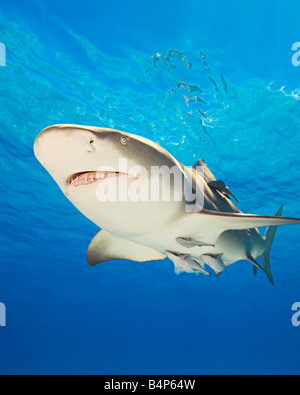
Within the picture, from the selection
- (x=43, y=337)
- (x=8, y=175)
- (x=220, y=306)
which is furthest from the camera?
(x=43, y=337)

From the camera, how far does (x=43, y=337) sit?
→ 101625 mm

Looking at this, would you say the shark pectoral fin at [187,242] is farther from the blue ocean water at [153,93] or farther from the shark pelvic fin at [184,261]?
the blue ocean water at [153,93]

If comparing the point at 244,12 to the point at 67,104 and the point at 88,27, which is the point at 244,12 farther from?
the point at 67,104

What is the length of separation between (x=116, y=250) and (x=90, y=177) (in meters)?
2.66

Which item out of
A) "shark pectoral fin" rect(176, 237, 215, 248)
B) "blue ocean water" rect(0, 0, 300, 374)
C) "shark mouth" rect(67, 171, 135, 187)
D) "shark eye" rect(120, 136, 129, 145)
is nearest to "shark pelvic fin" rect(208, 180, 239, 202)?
"shark pectoral fin" rect(176, 237, 215, 248)

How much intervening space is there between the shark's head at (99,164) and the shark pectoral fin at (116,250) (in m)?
1.65

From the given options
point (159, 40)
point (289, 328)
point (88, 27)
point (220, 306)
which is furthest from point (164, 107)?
point (289, 328)

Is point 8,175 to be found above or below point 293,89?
above

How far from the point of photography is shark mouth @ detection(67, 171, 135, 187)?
251 cm

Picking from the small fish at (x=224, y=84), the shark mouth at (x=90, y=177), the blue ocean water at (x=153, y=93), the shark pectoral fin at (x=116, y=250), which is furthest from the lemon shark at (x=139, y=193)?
the small fish at (x=224, y=84)

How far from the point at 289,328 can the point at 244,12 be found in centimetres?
8656

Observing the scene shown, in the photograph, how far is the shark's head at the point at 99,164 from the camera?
212 centimetres

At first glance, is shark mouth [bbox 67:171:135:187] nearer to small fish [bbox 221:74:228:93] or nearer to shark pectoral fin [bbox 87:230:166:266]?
shark pectoral fin [bbox 87:230:166:266]

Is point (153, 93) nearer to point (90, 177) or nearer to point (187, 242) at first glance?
point (187, 242)
